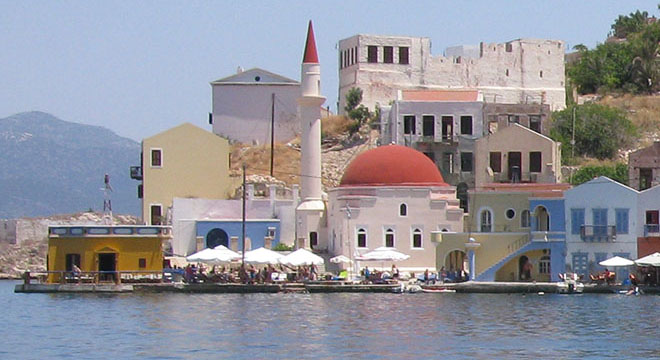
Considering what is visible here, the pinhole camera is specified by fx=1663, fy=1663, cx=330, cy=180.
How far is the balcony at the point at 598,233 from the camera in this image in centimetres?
6569

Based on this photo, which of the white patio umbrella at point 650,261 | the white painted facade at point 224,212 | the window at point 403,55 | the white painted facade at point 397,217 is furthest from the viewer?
the window at point 403,55

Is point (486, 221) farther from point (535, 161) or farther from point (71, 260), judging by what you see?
point (71, 260)

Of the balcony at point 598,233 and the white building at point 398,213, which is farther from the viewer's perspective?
the white building at point 398,213

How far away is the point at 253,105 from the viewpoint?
91938 millimetres

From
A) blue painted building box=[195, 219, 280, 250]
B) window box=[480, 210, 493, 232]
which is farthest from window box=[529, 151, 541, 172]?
blue painted building box=[195, 219, 280, 250]

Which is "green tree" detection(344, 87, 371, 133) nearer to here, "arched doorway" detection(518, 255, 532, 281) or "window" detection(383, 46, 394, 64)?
"window" detection(383, 46, 394, 64)

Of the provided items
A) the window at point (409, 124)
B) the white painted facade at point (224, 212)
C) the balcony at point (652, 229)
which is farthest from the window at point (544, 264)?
the window at point (409, 124)

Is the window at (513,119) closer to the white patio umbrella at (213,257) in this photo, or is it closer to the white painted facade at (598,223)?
the white painted facade at (598,223)

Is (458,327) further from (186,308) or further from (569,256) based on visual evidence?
(569,256)

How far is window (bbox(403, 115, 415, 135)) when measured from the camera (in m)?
82.1

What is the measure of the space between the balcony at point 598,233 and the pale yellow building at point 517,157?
1067 centimetres

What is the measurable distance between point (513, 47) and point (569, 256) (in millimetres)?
28214

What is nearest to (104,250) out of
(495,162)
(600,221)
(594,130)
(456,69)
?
(600,221)

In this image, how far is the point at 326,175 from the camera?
8738cm
